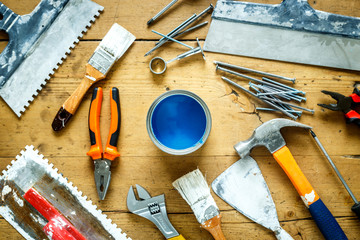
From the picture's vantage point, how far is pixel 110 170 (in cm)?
132

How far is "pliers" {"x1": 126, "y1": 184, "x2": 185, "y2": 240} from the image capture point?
127 centimetres

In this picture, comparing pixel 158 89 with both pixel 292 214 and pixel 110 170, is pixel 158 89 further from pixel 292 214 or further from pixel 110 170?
pixel 292 214

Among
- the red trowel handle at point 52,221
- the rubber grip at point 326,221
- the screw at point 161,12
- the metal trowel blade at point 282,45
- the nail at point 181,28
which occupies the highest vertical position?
the screw at point 161,12

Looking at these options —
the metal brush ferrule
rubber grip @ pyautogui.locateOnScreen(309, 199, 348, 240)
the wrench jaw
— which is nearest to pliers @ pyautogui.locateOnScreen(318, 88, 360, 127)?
rubber grip @ pyautogui.locateOnScreen(309, 199, 348, 240)

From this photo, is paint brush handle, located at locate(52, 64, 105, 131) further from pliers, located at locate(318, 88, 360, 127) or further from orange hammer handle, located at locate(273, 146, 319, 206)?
pliers, located at locate(318, 88, 360, 127)

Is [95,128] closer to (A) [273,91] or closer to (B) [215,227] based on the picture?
(B) [215,227]

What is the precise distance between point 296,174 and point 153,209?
2.14 ft

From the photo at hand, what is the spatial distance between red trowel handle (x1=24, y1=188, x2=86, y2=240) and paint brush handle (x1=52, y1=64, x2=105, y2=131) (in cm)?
33

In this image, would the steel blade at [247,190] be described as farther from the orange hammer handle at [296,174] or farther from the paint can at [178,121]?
the paint can at [178,121]

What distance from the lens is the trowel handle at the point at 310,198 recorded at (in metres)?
1.22

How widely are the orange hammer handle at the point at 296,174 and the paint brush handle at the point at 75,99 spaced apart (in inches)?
34.6

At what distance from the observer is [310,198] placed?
1.24 m

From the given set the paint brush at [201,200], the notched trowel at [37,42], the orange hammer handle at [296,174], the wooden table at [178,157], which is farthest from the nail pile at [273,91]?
the notched trowel at [37,42]

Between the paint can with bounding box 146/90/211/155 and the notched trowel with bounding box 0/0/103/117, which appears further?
the notched trowel with bounding box 0/0/103/117
